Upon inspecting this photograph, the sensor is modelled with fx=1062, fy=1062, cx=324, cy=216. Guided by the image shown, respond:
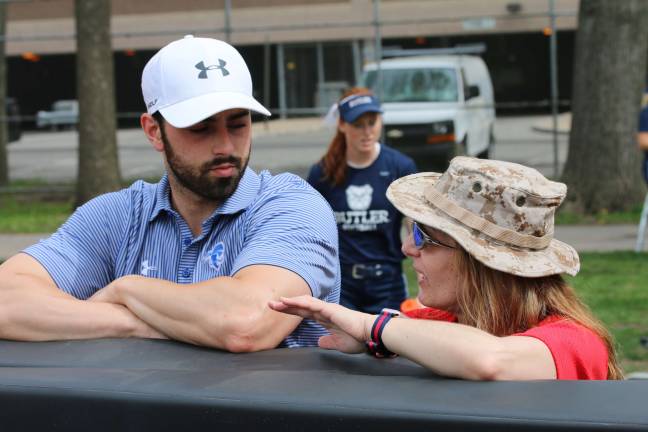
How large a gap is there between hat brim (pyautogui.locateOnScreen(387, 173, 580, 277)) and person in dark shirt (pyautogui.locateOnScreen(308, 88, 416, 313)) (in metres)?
3.63

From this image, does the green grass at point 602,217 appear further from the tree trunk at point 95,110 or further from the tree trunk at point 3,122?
the tree trunk at point 3,122

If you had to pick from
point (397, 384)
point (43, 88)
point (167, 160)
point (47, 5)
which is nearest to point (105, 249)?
point (167, 160)

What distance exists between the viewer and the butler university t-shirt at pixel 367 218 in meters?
6.22

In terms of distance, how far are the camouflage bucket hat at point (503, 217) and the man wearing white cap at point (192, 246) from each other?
1.45 ft

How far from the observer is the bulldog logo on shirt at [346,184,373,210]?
625 centimetres

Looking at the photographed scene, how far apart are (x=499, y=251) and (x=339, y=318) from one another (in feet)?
1.24

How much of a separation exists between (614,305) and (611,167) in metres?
5.06

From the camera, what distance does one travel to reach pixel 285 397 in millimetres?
1923

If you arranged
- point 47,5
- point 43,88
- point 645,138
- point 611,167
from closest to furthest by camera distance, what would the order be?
point 645,138, point 611,167, point 43,88, point 47,5

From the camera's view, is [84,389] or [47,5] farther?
[47,5]

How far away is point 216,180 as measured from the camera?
2.91m

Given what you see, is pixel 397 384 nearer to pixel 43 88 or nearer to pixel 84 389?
pixel 84 389

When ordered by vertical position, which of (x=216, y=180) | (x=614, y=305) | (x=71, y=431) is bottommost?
(x=614, y=305)

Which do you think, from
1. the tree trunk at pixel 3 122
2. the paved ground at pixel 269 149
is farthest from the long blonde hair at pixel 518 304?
the tree trunk at pixel 3 122
